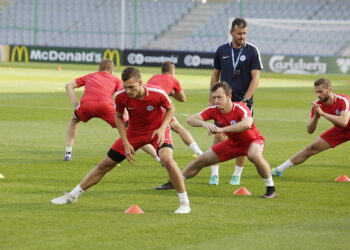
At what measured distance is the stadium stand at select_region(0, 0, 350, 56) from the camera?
56.9 meters

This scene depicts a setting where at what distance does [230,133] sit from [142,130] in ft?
4.64

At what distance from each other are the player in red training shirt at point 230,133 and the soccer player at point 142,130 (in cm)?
63

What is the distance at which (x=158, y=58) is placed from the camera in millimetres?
55375

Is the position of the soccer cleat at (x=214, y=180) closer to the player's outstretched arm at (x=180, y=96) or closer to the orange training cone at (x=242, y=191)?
the orange training cone at (x=242, y=191)

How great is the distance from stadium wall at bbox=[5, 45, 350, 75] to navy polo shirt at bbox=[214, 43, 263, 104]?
37.7 meters

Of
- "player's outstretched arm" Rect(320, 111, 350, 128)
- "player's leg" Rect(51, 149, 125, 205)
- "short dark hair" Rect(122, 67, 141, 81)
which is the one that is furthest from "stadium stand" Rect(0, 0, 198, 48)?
"short dark hair" Rect(122, 67, 141, 81)

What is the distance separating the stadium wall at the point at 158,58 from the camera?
167 ft

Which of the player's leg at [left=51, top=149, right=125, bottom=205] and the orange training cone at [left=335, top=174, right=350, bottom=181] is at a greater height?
the player's leg at [left=51, top=149, right=125, bottom=205]

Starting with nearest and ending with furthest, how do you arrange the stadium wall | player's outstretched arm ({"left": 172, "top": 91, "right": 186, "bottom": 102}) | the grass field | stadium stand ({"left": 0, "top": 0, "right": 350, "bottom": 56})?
the grass field
player's outstretched arm ({"left": 172, "top": 91, "right": 186, "bottom": 102})
the stadium wall
stadium stand ({"left": 0, "top": 0, "right": 350, "bottom": 56})

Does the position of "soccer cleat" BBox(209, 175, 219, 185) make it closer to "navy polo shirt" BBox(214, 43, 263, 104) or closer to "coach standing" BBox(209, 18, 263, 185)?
"coach standing" BBox(209, 18, 263, 185)

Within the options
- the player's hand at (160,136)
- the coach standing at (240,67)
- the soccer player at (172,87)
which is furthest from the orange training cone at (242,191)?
the soccer player at (172,87)

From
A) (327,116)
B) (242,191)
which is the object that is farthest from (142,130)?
(327,116)

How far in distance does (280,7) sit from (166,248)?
5547 centimetres

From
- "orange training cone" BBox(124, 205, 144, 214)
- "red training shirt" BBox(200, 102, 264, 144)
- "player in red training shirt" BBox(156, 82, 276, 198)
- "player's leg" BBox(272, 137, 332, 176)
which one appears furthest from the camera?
"player's leg" BBox(272, 137, 332, 176)
